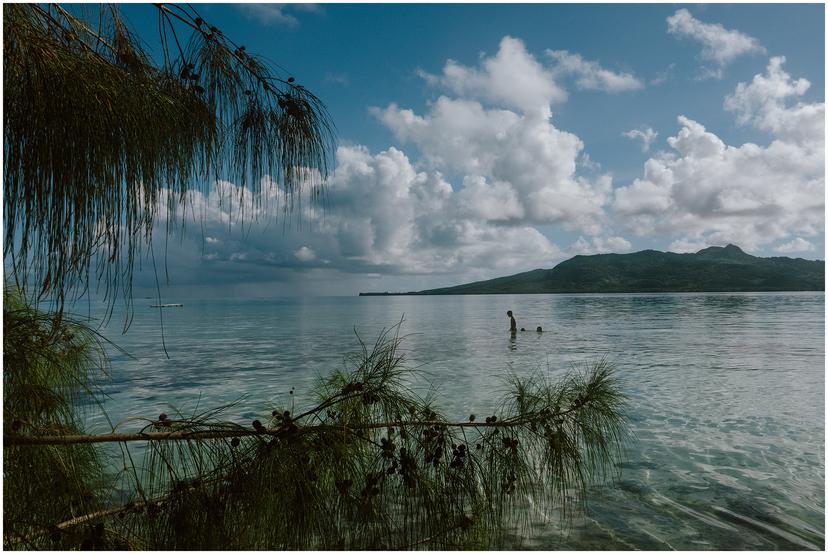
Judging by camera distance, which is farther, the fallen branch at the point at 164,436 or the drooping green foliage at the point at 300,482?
the drooping green foliage at the point at 300,482

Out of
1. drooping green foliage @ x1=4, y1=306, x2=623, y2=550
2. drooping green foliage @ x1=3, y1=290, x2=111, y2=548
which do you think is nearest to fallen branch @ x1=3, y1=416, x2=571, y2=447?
drooping green foliage @ x1=4, y1=306, x2=623, y2=550

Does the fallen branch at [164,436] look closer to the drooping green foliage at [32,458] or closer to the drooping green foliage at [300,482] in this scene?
the drooping green foliage at [300,482]

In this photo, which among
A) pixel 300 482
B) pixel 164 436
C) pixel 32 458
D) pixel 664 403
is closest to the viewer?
pixel 164 436

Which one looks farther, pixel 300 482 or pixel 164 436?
pixel 300 482

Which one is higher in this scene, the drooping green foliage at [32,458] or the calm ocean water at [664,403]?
the drooping green foliage at [32,458]

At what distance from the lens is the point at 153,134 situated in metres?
1.77

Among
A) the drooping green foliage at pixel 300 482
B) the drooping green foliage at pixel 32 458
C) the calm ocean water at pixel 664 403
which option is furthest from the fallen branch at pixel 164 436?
the calm ocean water at pixel 664 403

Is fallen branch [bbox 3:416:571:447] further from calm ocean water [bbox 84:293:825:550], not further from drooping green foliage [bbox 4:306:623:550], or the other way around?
calm ocean water [bbox 84:293:825:550]

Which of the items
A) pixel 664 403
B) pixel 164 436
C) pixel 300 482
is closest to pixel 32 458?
pixel 164 436

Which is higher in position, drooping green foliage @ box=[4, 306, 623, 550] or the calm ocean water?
drooping green foliage @ box=[4, 306, 623, 550]

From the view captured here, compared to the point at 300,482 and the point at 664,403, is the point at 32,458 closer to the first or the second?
the point at 300,482

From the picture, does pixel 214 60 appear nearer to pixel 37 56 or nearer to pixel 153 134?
pixel 153 134

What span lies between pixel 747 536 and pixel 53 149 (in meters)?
6.79

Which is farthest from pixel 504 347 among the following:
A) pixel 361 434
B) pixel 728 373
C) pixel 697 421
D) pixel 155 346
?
pixel 361 434
